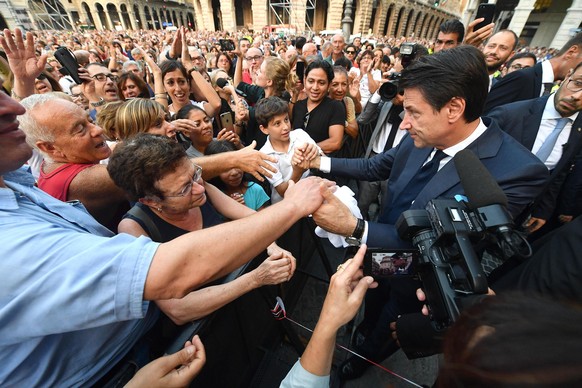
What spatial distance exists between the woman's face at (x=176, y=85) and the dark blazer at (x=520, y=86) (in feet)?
13.3

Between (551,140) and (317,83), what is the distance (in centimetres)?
254

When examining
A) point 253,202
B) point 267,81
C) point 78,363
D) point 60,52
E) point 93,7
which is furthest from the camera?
point 93,7

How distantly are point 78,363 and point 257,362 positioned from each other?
132 centimetres

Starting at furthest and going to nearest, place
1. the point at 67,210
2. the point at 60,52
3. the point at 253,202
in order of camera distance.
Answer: the point at 60,52
the point at 253,202
the point at 67,210

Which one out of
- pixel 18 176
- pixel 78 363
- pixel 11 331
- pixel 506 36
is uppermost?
pixel 506 36

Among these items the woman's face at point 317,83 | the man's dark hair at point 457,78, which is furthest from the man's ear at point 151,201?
the woman's face at point 317,83

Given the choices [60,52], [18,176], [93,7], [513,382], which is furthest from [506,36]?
[93,7]

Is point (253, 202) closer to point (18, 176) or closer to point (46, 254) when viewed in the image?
point (18, 176)

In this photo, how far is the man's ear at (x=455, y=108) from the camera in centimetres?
154

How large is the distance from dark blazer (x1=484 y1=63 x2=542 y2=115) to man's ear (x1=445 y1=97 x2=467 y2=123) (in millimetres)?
2302

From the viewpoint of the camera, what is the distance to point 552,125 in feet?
8.14

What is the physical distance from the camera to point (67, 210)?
126cm

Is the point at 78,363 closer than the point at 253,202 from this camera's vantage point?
Yes

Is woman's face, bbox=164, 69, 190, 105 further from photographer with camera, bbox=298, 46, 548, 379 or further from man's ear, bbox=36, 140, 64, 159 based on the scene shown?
photographer with camera, bbox=298, 46, 548, 379
